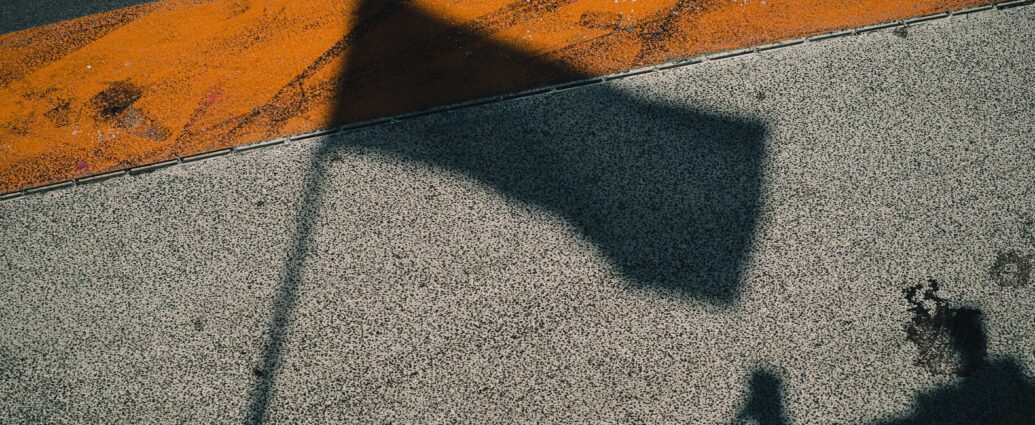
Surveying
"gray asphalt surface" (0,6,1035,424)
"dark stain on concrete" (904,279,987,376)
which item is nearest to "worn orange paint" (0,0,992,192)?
"gray asphalt surface" (0,6,1035,424)

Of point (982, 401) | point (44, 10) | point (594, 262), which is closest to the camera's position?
point (982, 401)

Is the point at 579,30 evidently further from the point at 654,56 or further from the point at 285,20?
the point at 285,20

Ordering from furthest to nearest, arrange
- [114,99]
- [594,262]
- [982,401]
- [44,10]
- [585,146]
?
[44,10]
[114,99]
[585,146]
[594,262]
[982,401]

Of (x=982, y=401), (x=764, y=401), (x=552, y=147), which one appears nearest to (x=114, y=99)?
(x=552, y=147)

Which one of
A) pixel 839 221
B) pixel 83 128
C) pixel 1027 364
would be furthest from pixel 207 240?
Result: pixel 1027 364

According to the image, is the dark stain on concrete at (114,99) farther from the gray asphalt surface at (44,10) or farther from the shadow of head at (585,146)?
the shadow of head at (585,146)

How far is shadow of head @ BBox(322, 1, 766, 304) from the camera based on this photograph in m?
2.61

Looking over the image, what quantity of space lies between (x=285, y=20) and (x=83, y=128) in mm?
1106

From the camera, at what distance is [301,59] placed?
10.5 feet

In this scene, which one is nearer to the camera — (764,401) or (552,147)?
(764,401)

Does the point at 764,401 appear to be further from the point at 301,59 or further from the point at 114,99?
the point at 114,99

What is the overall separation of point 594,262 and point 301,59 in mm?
1817

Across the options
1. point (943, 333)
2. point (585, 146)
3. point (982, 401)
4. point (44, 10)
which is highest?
point (44, 10)

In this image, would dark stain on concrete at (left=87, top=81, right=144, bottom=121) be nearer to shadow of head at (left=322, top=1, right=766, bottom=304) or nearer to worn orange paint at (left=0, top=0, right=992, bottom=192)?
worn orange paint at (left=0, top=0, right=992, bottom=192)
